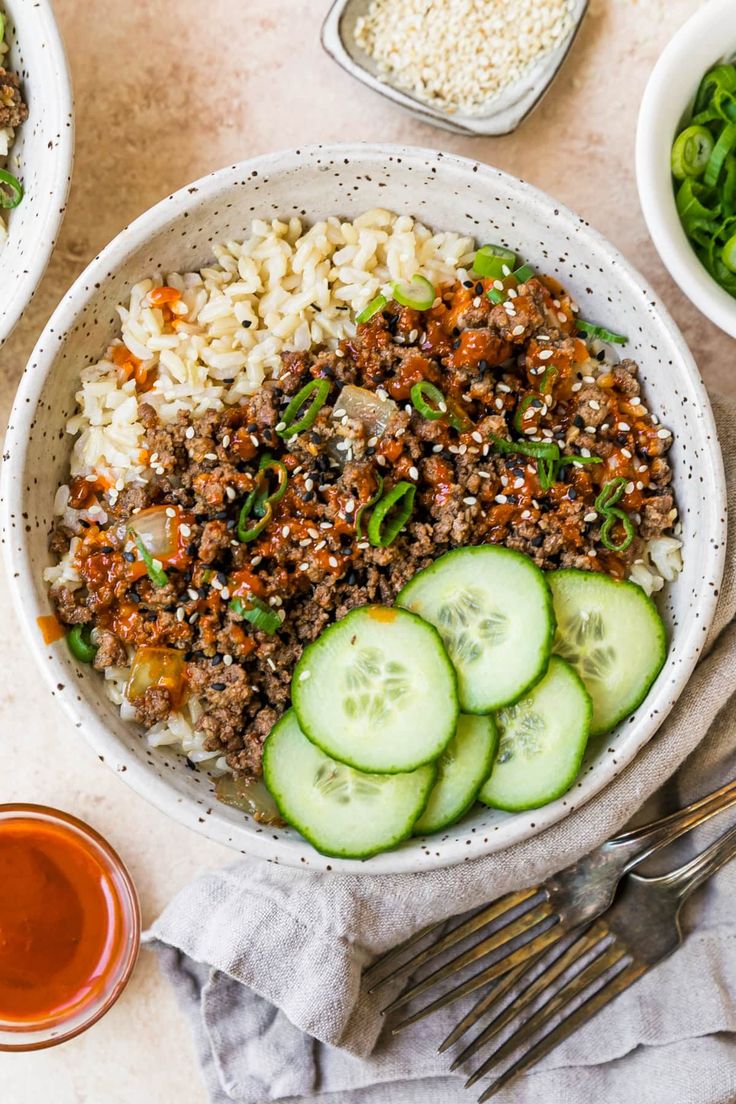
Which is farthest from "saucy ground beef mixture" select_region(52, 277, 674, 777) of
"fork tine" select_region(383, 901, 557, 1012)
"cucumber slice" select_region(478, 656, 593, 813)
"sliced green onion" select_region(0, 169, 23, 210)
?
"fork tine" select_region(383, 901, 557, 1012)

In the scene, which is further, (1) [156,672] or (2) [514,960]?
(2) [514,960]

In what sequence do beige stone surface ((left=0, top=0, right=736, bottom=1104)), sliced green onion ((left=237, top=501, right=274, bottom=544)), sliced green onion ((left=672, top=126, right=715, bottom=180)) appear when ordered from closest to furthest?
sliced green onion ((left=237, top=501, right=274, bottom=544)), sliced green onion ((left=672, top=126, right=715, bottom=180)), beige stone surface ((left=0, top=0, right=736, bottom=1104))

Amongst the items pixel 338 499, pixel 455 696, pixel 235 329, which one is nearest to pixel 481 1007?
pixel 455 696

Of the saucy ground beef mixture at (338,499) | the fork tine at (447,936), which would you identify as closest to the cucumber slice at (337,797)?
the saucy ground beef mixture at (338,499)

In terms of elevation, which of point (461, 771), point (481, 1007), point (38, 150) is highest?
point (38, 150)

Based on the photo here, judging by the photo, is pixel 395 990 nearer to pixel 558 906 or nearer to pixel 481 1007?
pixel 481 1007

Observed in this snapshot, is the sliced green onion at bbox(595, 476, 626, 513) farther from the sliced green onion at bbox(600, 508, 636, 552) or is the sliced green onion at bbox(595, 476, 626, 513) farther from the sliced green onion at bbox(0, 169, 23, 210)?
the sliced green onion at bbox(0, 169, 23, 210)
